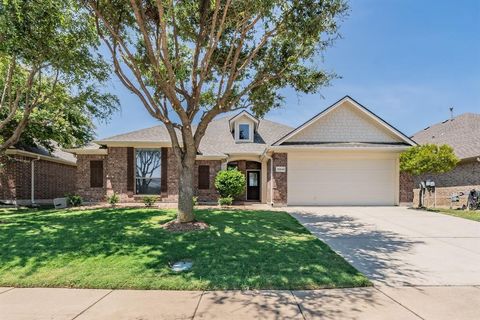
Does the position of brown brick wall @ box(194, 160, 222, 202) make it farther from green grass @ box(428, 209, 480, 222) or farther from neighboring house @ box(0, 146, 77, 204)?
green grass @ box(428, 209, 480, 222)

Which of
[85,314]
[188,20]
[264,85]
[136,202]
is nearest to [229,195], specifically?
[136,202]

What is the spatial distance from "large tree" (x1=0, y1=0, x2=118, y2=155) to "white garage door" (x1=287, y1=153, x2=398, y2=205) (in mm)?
10619

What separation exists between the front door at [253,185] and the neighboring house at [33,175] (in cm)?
1378

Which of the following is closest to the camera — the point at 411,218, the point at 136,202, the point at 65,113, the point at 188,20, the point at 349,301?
the point at 349,301

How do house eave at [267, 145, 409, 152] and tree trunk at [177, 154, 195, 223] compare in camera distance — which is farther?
house eave at [267, 145, 409, 152]

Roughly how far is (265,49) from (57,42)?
24.2ft

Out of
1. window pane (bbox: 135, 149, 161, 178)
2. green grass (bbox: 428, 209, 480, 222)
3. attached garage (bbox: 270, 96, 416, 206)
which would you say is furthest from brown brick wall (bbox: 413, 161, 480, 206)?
window pane (bbox: 135, 149, 161, 178)

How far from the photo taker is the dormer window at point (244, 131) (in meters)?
20.4

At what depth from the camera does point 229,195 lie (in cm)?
1702

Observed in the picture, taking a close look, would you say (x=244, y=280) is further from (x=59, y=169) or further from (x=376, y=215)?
(x=59, y=169)

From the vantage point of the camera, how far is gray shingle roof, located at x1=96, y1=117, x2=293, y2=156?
707 inches

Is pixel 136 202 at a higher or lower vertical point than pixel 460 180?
lower

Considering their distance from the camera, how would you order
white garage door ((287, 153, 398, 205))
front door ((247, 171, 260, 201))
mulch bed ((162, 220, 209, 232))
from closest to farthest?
1. mulch bed ((162, 220, 209, 232))
2. white garage door ((287, 153, 398, 205))
3. front door ((247, 171, 260, 201))

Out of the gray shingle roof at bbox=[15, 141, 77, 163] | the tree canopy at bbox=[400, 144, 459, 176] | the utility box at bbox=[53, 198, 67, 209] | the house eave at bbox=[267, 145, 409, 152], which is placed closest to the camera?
the tree canopy at bbox=[400, 144, 459, 176]
